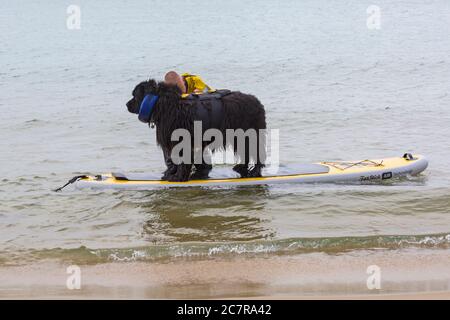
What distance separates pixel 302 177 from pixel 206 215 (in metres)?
1.35

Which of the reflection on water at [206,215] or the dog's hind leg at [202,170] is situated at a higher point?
the dog's hind leg at [202,170]

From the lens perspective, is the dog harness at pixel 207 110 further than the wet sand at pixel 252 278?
Yes

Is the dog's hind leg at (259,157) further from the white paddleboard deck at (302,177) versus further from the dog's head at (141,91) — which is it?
the dog's head at (141,91)

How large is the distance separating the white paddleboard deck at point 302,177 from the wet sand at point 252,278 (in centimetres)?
199

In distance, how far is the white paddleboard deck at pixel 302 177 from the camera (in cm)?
798

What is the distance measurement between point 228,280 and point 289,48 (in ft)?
46.5

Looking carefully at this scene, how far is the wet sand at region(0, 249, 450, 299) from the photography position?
206 inches

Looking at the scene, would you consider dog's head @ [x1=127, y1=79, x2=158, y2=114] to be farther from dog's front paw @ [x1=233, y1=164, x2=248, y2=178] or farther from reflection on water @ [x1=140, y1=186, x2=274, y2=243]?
dog's front paw @ [x1=233, y1=164, x2=248, y2=178]

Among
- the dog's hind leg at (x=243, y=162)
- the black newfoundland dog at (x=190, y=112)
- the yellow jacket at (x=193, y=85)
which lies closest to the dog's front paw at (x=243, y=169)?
the dog's hind leg at (x=243, y=162)

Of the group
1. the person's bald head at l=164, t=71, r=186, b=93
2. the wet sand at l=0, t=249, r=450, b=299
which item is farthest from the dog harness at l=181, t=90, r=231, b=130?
the wet sand at l=0, t=249, r=450, b=299

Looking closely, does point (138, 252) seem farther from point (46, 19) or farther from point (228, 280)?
point (46, 19)

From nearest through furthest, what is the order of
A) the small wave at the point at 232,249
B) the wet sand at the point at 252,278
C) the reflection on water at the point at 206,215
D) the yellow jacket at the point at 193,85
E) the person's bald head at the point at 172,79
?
the wet sand at the point at 252,278
the small wave at the point at 232,249
the reflection on water at the point at 206,215
the person's bald head at the point at 172,79
the yellow jacket at the point at 193,85

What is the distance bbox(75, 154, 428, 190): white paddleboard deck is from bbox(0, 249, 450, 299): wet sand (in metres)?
1.99

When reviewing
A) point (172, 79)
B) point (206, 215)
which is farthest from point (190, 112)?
point (206, 215)
